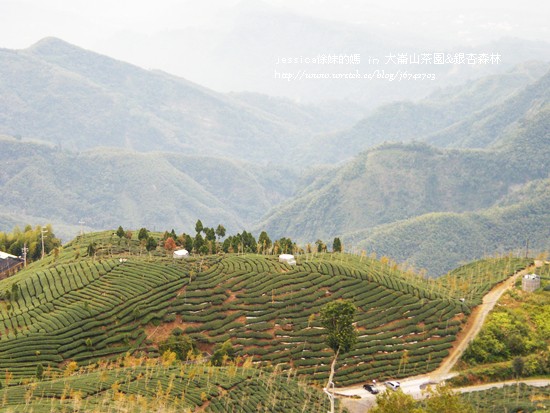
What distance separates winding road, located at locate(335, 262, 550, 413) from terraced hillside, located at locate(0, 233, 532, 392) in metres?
1.12

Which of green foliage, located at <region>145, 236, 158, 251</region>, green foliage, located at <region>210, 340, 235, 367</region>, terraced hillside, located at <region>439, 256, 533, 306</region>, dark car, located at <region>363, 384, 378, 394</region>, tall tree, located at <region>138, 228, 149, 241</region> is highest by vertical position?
tall tree, located at <region>138, 228, 149, 241</region>

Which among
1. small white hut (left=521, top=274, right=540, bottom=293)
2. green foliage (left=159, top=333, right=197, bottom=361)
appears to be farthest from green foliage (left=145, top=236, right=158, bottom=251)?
small white hut (left=521, top=274, right=540, bottom=293)

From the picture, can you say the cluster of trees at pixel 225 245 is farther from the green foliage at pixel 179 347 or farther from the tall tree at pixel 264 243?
the green foliage at pixel 179 347

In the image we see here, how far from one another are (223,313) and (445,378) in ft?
82.6

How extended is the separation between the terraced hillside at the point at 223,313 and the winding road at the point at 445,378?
1.12 m

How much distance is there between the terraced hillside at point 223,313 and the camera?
7250 centimetres

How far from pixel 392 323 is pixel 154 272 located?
28.8 meters

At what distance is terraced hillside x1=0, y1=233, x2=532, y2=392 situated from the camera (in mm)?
72500

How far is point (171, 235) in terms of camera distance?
340ft

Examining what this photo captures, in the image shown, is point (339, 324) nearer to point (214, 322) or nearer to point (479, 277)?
point (214, 322)

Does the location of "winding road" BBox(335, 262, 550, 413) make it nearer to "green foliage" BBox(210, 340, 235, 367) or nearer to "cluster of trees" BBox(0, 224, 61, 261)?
"green foliage" BBox(210, 340, 235, 367)

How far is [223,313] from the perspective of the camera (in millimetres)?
79938

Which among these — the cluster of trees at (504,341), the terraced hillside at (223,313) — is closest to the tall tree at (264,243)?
the terraced hillside at (223,313)

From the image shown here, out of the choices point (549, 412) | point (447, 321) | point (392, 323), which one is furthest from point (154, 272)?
point (549, 412)
